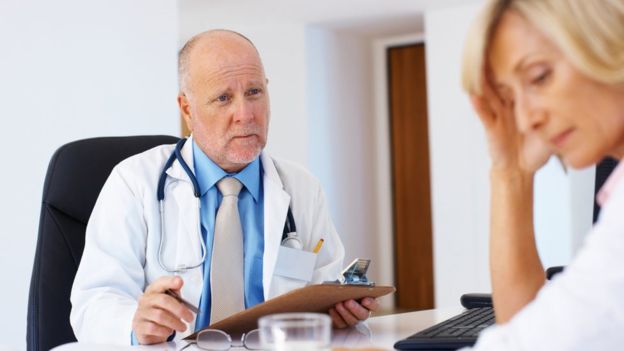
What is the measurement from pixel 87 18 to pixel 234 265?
408 cm

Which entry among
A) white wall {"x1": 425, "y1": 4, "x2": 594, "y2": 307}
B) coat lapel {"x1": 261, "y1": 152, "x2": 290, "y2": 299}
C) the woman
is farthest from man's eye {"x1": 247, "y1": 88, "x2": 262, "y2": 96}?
white wall {"x1": 425, "y1": 4, "x2": 594, "y2": 307}

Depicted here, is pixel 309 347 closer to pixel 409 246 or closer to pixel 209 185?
pixel 209 185

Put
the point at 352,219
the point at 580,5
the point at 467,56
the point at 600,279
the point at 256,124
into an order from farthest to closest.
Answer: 1. the point at 352,219
2. the point at 256,124
3. the point at 467,56
4. the point at 580,5
5. the point at 600,279

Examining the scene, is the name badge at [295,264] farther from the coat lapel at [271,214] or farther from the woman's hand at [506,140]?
the woman's hand at [506,140]

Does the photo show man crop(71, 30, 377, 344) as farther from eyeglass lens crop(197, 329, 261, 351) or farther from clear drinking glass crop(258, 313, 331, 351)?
clear drinking glass crop(258, 313, 331, 351)

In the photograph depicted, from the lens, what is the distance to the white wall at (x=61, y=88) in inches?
199

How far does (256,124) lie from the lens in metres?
2.25

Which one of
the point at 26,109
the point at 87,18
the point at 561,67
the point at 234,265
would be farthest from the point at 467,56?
the point at 87,18

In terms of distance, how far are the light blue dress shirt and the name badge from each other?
0.17ft

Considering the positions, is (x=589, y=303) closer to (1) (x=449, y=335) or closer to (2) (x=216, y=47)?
(1) (x=449, y=335)

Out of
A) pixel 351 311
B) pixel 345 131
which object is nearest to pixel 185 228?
pixel 351 311

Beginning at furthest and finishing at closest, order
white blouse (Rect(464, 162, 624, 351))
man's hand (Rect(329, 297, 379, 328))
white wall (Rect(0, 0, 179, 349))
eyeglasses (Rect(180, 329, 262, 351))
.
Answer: white wall (Rect(0, 0, 179, 349)), man's hand (Rect(329, 297, 379, 328)), eyeglasses (Rect(180, 329, 262, 351)), white blouse (Rect(464, 162, 624, 351))

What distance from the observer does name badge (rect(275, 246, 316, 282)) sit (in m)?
2.14

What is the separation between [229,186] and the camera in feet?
7.20
